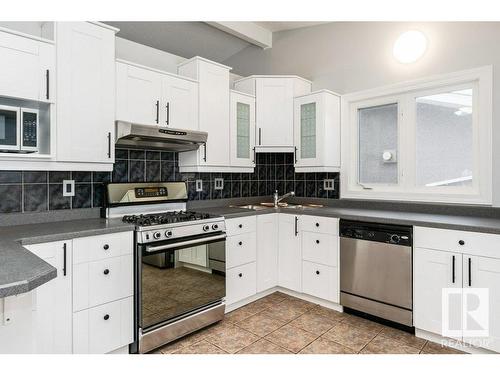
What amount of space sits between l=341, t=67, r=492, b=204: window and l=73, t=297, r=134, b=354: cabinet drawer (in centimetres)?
252

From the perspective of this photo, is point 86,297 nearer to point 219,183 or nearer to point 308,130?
point 219,183

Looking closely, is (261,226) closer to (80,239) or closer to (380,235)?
(380,235)

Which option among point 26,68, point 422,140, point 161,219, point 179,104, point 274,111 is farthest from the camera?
point 274,111

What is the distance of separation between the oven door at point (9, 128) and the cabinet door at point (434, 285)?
285 centimetres

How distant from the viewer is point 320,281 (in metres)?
3.06

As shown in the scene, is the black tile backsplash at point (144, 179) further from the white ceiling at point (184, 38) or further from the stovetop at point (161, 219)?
the white ceiling at point (184, 38)

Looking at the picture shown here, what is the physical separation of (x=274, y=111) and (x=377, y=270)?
199 centimetres

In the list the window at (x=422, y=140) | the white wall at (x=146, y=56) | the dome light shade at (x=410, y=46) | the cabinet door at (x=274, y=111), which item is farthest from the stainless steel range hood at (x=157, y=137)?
the dome light shade at (x=410, y=46)

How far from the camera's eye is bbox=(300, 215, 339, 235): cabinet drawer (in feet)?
9.62

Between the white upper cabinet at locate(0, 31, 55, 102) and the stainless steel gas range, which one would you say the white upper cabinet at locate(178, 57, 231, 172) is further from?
the white upper cabinet at locate(0, 31, 55, 102)

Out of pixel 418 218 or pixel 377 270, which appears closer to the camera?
pixel 418 218

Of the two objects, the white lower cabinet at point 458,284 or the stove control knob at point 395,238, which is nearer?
the white lower cabinet at point 458,284

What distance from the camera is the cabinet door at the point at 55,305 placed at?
1828 millimetres

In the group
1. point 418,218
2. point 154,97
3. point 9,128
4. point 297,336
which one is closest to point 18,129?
point 9,128
